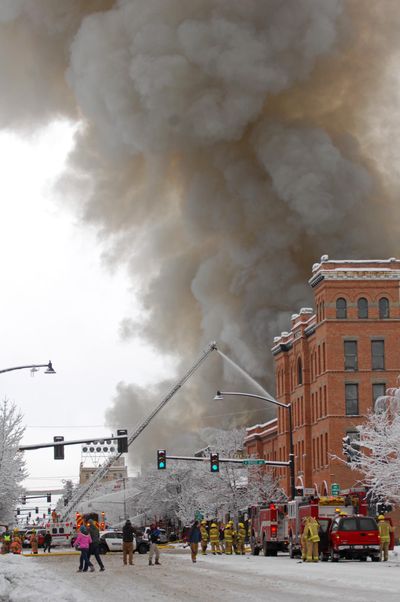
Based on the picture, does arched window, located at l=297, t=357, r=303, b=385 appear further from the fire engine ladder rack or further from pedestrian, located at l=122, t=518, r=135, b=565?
pedestrian, located at l=122, t=518, r=135, b=565

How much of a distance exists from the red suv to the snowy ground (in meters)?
2.21

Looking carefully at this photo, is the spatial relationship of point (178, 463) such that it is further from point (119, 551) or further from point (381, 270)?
point (119, 551)

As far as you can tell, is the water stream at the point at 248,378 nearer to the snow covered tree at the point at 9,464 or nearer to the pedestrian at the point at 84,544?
the snow covered tree at the point at 9,464

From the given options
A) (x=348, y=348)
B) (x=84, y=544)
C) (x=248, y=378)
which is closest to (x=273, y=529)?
(x=84, y=544)

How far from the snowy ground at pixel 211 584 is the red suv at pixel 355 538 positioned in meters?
2.21

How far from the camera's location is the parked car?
59.2 meters

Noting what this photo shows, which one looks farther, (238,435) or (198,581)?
(238,435)

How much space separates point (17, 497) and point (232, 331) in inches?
1090

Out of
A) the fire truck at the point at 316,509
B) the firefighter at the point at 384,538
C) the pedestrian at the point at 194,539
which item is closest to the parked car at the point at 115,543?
the fire truck at the point at 316,509

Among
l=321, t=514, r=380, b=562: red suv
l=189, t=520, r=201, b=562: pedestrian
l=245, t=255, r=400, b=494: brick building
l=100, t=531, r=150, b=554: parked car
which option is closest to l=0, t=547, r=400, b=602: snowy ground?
l=321, t=514, r=380, b=562: red suv

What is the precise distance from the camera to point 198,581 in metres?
27.0

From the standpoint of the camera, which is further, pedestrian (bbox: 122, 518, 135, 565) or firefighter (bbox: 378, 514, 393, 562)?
firefighter (bbox: 378, 514, 393, 562)

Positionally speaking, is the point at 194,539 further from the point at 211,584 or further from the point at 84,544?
the point at 211,584

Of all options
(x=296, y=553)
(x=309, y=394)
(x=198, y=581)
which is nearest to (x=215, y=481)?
(x=309, y=394)
